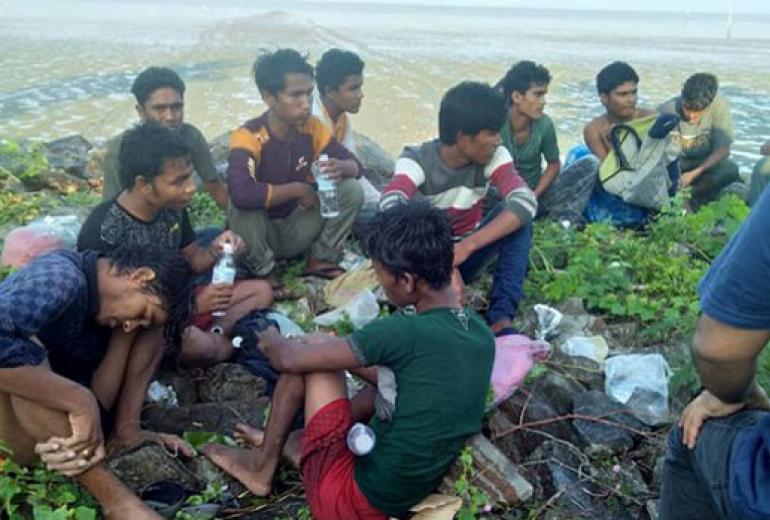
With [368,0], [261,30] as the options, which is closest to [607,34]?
[261,30]

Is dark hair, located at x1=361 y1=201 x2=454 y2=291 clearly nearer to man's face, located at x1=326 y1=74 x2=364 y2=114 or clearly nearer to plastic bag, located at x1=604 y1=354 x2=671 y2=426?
plastic bag, located at x1=604 y1=354 x2=671 y2=426

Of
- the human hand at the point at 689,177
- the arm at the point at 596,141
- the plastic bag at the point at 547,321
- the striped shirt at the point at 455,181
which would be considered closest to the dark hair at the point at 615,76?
the arm at the point at 596,141

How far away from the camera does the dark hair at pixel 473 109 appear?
4.34 m

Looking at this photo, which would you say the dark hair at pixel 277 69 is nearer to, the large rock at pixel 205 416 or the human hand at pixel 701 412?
the large rock at pixel 205 416

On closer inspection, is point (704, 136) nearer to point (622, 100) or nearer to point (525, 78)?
point (622, 100)

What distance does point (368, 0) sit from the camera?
173 ft

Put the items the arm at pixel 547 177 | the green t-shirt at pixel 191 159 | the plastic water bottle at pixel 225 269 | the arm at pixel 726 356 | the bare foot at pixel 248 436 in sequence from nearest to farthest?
the arm at pixel 726 356 → the bare foot at pixel 248 436 → the plastic water bottle at pixel 225 269 → the green t-shirt at pixel 191 159 → the arm at pixel 547 177

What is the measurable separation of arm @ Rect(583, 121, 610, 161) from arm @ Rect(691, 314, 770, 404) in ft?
15.8

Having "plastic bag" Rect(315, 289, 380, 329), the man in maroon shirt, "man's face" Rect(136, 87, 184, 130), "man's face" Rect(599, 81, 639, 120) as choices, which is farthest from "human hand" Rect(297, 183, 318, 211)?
"man's face" Rect(599, 81, 639, 120)

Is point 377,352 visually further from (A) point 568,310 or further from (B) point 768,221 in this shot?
(A) point 568,310

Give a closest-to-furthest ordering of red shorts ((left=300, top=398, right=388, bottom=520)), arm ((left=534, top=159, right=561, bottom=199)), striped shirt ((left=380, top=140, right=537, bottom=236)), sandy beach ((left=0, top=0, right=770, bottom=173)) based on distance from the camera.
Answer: red shorts ((left=300, top=398, right=388, bottom=520))
striped shirt ((left=380, top=140, right=537, bottom=236))
arm ((left=534, top=159, right=561, bottom=199))
sandy beach ((left=0, top=0, right=770, bottom=173))

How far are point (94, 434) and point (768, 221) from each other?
8.06ft

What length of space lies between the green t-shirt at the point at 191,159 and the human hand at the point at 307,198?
0.77 meters

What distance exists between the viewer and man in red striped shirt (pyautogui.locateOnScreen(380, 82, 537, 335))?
4391 millimetres
